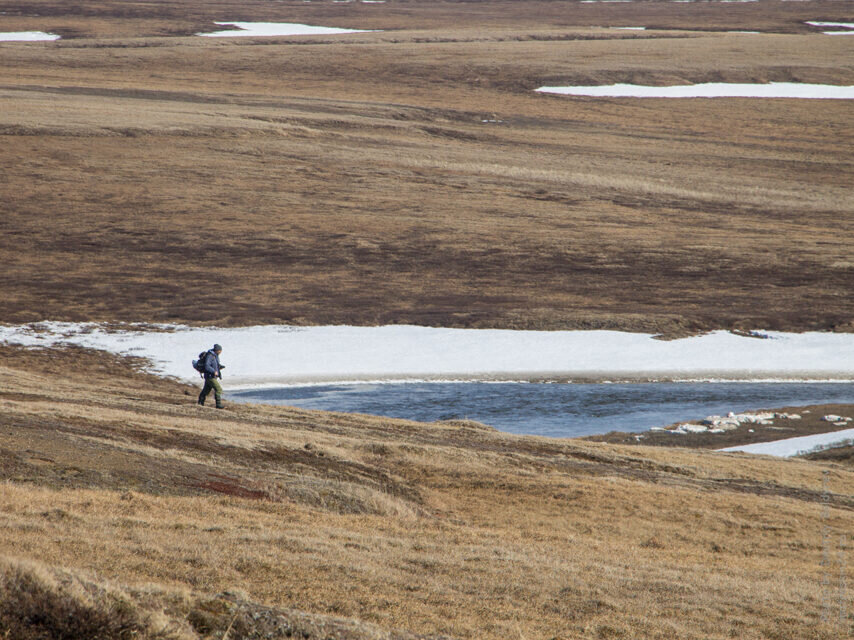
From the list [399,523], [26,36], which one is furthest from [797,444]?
[26,36]

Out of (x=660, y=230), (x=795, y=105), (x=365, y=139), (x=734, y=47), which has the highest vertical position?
(x=734, y=47)

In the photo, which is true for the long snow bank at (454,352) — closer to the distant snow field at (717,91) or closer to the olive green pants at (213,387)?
the olive green pants at (213,387)

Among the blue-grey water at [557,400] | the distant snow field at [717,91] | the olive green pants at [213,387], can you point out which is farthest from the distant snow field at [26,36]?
the olive green pants at [213,387]

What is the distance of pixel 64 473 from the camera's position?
13922 millimetres

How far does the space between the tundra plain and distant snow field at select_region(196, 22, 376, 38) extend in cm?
365

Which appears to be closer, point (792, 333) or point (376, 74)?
point (792, 333)

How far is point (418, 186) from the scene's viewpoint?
6034 centimetres

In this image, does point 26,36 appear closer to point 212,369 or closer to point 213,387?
point 213,387

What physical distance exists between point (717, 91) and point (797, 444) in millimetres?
67561

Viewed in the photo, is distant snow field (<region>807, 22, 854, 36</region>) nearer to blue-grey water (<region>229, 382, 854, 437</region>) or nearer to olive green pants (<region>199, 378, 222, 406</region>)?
blue-grey water (<region>229, 382, 854, 437</region>)

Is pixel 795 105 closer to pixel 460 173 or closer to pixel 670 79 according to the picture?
pixel 670 79

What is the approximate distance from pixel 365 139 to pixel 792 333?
117 ft

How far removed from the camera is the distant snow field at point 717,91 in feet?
284

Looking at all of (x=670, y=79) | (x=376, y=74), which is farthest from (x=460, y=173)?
(x=670, y=79)
